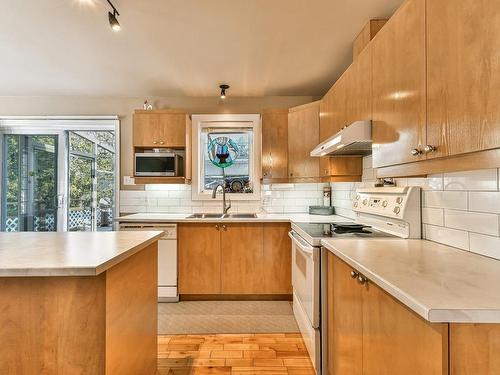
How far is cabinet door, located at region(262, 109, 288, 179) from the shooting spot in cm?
340

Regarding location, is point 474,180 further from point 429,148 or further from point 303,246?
point 303,246

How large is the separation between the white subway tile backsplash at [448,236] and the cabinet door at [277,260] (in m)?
1.59

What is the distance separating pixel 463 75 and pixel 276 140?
247cm

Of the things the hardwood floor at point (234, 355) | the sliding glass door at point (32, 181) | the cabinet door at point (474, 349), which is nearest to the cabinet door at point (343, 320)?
the hardwood floor at point (234, 355)

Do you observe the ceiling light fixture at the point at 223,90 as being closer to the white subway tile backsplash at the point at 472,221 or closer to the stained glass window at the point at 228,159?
the stained glass window at the point at 228,159

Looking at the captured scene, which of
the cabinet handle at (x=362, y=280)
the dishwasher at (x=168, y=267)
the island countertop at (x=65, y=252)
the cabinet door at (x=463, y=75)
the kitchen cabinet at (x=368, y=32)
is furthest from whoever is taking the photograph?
the dishwasher at (x=168, y=267)


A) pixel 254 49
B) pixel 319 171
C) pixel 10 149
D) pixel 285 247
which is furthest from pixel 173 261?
pixel 10 149

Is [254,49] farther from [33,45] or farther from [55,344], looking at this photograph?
[55,344]

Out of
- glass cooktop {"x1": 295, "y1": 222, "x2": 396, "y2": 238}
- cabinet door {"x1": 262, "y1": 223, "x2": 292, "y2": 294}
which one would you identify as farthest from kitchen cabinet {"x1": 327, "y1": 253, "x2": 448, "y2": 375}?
cabinet door {"x1": 262, "y1": 223, "x2": 292, "y2": 294}

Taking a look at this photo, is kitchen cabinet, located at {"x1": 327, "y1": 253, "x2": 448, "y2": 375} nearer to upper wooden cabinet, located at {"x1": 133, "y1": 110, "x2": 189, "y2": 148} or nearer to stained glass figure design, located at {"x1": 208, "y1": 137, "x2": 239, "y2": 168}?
stained glass figure design, located at {"x1": 208, "y1": 137, "x2": 239, "y2": 168}

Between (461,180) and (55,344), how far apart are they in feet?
6.48

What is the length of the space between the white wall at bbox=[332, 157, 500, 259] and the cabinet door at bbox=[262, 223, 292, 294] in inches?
61.0

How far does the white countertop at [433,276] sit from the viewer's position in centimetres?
74

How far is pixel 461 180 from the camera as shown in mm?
1435
